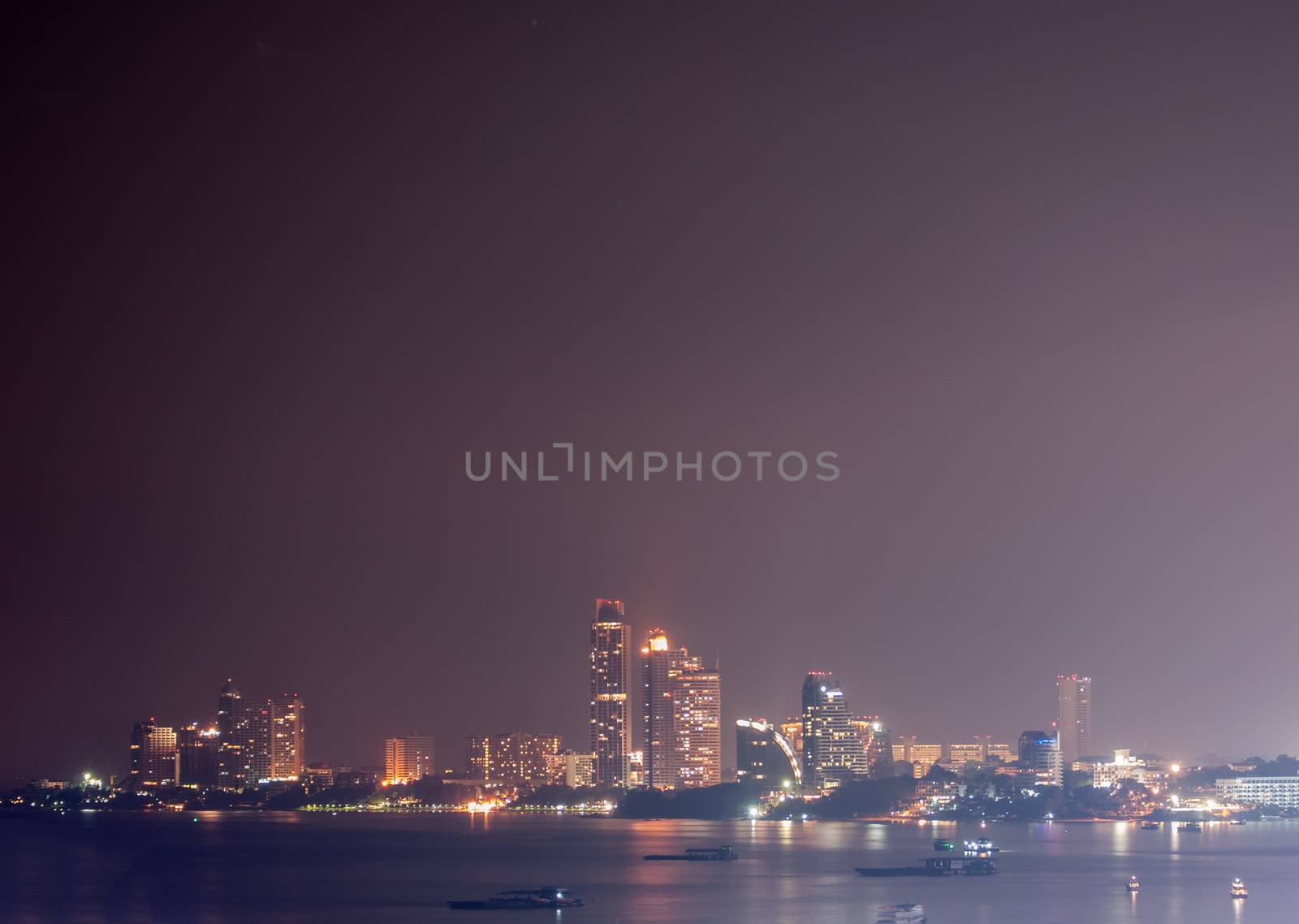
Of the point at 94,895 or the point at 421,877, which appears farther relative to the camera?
the point at 421,877

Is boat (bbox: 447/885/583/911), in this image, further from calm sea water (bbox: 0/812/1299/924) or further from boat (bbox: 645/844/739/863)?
boat (bbox: 645/844/739/863)

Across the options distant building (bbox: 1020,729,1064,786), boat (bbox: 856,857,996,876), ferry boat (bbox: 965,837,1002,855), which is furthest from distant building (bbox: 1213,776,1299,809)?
boat (bbox: 856,857,996,876)

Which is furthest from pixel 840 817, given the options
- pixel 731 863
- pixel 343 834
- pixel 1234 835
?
pixel 731 863

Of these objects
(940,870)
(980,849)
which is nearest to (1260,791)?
(980,849)

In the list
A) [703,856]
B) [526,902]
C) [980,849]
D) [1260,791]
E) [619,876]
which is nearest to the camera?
[526,902]

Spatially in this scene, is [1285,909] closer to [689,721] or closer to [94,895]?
[94,895]

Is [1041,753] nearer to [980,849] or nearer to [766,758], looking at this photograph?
[766,758]

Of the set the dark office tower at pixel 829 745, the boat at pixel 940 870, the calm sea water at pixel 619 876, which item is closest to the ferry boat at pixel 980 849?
the calm sea water at pixel 619 876
